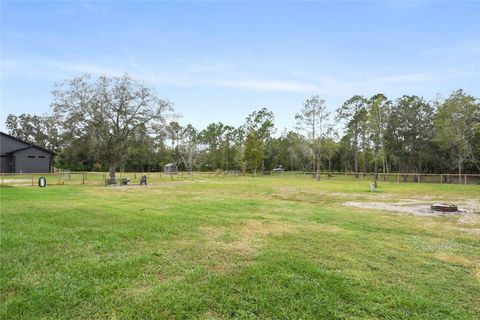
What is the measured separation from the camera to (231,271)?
157 inches

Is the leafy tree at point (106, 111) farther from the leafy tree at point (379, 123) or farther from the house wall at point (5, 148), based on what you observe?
the leafy tree at point (379, 123)

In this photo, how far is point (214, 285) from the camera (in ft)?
11.6

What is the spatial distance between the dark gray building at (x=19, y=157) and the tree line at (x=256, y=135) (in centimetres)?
358

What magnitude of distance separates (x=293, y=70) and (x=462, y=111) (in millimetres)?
25771

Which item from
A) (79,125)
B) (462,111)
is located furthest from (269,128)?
(79,125)

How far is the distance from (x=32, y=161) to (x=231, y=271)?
41.7 metres

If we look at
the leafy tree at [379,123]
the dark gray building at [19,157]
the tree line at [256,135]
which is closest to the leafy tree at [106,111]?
the tree line at [256,135]

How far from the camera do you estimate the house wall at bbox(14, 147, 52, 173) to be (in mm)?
35594

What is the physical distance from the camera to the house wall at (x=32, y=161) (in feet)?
117

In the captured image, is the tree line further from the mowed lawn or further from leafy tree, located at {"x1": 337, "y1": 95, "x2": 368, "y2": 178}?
the mowed lawn

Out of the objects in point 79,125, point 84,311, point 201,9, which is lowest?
point 84,311

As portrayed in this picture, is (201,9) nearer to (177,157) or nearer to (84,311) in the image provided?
(84,311)

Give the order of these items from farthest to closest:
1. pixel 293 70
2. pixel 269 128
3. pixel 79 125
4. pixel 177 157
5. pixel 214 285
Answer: pixel 177 157, pixel 269 128, pixel 79 125, pixel 293 70, pixel 214 285

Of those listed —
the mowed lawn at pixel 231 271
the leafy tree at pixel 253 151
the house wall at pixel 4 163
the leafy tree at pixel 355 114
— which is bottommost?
the mowed lawn at pixel 231 271
